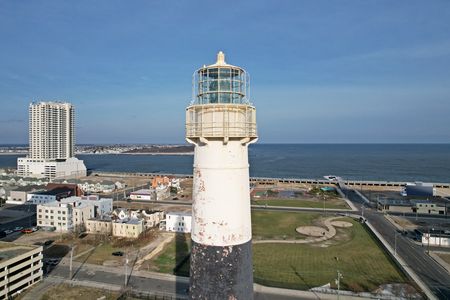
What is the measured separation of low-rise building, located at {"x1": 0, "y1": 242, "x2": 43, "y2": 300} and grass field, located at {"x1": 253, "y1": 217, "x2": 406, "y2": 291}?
15607mm

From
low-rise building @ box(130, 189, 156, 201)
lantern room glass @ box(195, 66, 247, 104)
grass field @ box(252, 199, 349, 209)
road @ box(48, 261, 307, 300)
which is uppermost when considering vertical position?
lantern room glass @ box(195, 66, 247, 104)

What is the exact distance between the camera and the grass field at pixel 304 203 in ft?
167

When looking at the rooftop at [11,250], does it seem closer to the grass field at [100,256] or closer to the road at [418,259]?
the grass field at [100,256]

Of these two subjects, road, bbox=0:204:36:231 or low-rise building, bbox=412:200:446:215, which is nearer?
road, bbox=0:204:36:231

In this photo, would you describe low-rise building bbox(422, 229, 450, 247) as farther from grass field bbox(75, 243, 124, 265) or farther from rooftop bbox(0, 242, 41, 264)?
rooftop bbox(0, 242, 41, 264)

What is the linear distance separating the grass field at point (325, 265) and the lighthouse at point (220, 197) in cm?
1910

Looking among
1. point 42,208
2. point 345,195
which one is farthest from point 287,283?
point 345,195

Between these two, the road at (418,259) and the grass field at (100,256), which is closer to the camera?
the road at (418,259)

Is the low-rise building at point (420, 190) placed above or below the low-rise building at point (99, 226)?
above

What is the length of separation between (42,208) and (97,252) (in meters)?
13.2

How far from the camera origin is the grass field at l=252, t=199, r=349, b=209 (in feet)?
167

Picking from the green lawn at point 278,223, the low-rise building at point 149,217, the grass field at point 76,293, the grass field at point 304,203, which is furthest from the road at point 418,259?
the low-rise building at point 149,217

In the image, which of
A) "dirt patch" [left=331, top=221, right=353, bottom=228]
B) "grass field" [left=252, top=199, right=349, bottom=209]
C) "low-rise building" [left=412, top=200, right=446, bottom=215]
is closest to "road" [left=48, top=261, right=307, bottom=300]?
"dirt patch" [left=331, top=221, right=353, bottom=228]

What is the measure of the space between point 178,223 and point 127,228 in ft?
17.4
